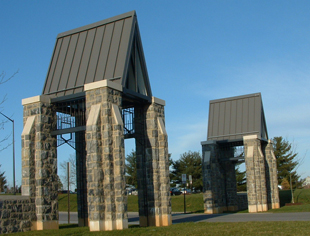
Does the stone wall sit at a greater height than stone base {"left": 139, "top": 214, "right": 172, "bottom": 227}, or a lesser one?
greater

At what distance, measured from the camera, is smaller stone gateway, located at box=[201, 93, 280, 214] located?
97.0ft

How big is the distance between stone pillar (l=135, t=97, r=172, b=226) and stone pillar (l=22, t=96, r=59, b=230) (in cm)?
405

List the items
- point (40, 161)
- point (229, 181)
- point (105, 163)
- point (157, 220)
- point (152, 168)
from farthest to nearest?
point (229, 181)
point (152, 168)
point (157, 220)
point (40, 161)
point (105, 163)

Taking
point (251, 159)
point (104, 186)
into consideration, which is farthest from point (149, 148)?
point (251, 159)

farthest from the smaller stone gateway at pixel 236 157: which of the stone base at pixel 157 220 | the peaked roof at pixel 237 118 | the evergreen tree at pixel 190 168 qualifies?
the evergreen tree at pixel 190 168

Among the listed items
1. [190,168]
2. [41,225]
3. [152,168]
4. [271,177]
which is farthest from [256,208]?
[190,168]

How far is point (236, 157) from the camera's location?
100ft

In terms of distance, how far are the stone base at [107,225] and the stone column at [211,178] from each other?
15.8 meters

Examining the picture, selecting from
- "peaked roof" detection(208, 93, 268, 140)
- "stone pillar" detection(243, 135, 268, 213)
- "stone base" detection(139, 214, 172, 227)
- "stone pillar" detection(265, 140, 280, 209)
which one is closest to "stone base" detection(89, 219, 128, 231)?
"stone base" detection(139, 214, 172, 227)

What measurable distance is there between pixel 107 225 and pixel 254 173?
17610 millimetres

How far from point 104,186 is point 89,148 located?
1643 mm

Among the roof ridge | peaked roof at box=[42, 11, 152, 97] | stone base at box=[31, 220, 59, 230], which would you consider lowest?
stone base at box=[31, 220, 59, 230]

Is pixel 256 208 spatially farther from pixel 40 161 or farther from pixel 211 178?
pixel 40 161

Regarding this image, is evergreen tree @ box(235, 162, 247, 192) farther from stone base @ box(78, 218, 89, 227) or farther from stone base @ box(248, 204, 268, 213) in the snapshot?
stone base @ box(78, 218, 89, 227)
